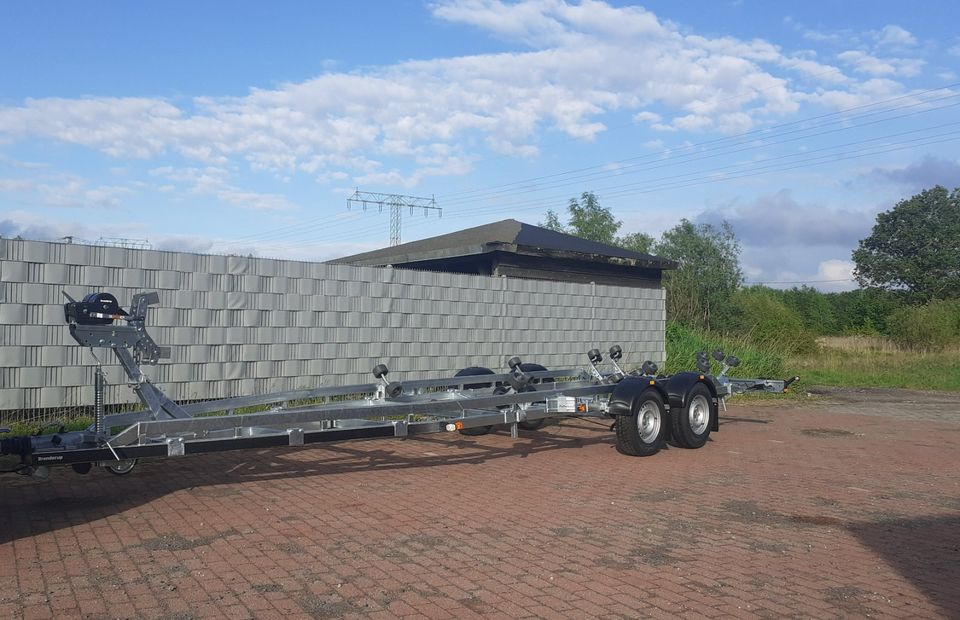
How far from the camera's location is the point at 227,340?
12820 millimetres

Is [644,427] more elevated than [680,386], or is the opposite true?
[680,386]

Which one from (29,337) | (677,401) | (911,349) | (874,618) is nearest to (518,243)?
(677,401)

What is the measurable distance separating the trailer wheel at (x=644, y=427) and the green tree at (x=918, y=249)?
53.1 metres

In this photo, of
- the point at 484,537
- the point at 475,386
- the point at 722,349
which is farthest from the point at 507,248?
the point at 484,537

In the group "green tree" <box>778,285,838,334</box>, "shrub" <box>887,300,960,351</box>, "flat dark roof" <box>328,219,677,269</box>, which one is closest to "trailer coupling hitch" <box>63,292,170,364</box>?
"flat dark roof" <box>328,219,677,269</box>

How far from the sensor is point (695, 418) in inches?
438

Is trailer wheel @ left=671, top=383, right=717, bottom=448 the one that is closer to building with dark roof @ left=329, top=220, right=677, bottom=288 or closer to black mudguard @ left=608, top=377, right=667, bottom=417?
black mudguard @ left=608, top=377, right=667, bottom=417

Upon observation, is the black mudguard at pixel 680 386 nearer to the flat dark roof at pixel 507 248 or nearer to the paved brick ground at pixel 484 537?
the paved brick ground at pixel 484 537

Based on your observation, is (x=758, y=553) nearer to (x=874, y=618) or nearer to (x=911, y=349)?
(x=874, y=618)

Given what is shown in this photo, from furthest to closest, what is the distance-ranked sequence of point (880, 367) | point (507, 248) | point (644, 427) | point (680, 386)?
point (880, 367) → point (507, 248) → point (680, 386) → point (644, 427)

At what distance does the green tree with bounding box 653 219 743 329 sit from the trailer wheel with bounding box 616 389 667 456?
24.2 metres

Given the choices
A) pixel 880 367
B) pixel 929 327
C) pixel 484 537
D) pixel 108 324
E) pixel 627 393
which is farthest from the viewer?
pixel 929 327

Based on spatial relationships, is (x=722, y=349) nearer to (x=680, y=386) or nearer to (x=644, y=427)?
(x=680, y=386)

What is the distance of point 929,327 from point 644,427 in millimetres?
32641
